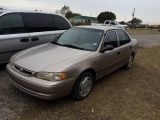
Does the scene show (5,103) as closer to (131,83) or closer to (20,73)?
(20,73)

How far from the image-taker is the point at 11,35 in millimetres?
5137

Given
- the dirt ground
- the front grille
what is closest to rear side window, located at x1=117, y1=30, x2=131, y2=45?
the dirt ground

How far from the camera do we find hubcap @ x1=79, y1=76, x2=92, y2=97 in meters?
3.94

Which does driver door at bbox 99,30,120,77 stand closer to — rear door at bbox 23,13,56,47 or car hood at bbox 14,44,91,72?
car hood at bbox 14,44,91,72

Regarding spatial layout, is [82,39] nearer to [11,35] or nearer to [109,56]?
[109,56]

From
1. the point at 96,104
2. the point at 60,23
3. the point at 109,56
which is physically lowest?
the point at 96,104

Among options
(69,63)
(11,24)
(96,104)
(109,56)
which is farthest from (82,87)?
(11,24)

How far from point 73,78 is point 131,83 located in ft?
7.71

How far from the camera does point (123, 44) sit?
562 centimetres

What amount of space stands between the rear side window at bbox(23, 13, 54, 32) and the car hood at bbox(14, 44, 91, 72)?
1.44 meters

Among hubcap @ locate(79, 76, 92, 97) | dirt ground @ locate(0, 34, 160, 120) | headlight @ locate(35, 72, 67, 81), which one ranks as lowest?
dirt ground @ locate(0, 34, 160, 120)

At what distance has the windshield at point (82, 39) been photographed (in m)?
4.48

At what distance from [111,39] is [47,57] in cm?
194

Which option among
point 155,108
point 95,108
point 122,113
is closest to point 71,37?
point 95,108
